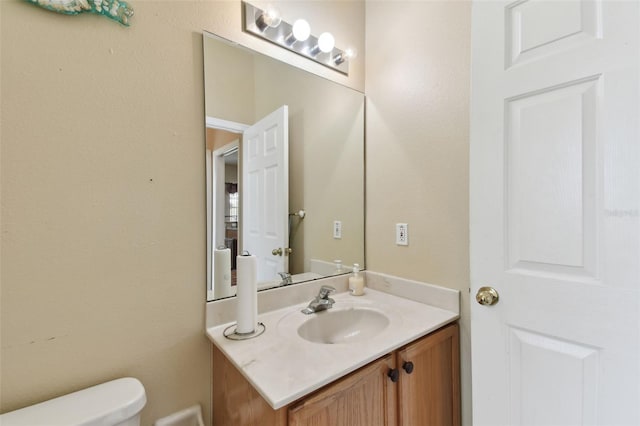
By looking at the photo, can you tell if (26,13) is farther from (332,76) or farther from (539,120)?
(539,120)

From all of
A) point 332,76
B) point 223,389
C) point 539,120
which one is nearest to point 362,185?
point 332,76

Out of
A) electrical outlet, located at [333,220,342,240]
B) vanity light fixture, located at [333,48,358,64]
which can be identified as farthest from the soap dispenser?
vanity light fixture, located at [333,48,358,64]

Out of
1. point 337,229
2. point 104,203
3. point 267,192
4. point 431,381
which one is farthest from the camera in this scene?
point 337,229

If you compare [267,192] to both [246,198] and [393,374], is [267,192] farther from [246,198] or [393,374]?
[393,374]

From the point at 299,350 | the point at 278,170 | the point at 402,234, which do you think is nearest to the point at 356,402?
the point at 299,350

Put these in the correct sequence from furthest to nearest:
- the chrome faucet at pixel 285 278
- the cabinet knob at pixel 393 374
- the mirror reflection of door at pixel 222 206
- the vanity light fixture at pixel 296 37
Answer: the chrome faucet at pixel 285 278, the vanity light fixture at pixel 296 37, the mirror reflection of door at pixel 222 206, the cabinet knob at pixel 393 374

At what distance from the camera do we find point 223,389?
0.96m

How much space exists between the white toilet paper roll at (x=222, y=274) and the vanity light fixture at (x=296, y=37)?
0.92 m

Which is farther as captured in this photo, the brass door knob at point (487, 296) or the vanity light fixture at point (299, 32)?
the vanity light fixture at point (299, 32)

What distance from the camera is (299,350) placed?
0.88 m

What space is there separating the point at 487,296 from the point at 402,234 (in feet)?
1.63

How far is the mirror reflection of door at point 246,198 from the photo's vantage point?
107cm

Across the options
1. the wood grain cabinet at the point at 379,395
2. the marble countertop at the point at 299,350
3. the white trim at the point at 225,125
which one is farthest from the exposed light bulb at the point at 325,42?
the wood grain cabinet at the point at 379,395

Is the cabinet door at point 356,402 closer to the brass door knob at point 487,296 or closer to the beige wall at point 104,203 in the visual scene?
the brass door knob at point 487,296
